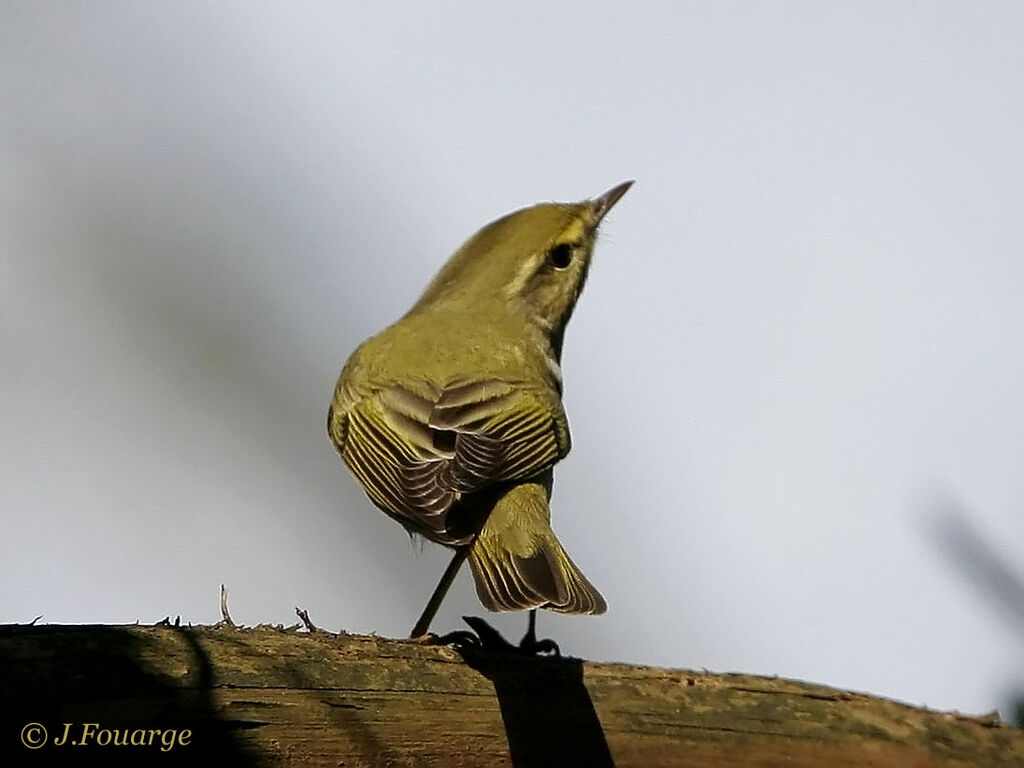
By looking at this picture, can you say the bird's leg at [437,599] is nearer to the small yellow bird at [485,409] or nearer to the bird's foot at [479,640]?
the small yellow bird at [485,409]

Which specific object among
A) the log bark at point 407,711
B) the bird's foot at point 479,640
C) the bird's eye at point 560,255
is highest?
the bird's eye at point 560,255

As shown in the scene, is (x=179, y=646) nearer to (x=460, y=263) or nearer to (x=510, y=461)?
(x=510, y=461)

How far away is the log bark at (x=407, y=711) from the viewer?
249 cm

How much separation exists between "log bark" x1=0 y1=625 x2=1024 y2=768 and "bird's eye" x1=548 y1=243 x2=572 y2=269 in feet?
7.69

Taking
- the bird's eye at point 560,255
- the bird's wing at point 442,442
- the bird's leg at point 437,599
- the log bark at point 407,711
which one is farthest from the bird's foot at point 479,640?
the bird's eye at point 560,255

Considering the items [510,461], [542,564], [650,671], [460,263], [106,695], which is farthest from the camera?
[460,263]

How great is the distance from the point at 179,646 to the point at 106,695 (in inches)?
7.3

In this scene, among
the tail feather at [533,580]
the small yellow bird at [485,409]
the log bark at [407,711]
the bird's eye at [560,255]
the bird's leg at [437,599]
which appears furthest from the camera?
the bird's eye at [560,255]

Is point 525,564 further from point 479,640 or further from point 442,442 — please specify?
point 442,442

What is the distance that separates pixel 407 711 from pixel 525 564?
0.71m

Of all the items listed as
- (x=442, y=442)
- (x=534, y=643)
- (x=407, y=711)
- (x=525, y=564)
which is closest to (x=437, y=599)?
(x=534, y=643)

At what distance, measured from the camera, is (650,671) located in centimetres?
320

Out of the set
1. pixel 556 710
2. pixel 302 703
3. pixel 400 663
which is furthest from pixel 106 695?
pixel 556 710

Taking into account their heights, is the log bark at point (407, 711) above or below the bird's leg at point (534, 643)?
below
